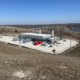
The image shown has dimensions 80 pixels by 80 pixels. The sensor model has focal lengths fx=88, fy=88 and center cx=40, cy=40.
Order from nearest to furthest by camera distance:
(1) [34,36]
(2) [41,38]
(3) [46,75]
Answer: (3) [46,75]
(2) [41,38]
(1) [34,36]

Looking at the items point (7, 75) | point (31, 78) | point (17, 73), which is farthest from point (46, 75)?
point (7, 75)

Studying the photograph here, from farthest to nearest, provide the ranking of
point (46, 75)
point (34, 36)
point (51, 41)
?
point (34, 36) → point (51, 41) → point (46, 75)

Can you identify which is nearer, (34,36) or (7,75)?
(7,75)

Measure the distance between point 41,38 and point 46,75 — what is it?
28884 millimetres

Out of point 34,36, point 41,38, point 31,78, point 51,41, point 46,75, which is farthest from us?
point 34,36

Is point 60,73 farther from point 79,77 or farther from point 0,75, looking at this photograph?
point 0,75

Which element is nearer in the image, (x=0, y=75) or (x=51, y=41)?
(x=0, y=75)

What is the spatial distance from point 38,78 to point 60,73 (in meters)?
1.64

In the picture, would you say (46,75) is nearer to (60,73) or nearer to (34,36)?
(60,73)

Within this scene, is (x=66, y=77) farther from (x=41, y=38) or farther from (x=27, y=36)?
(x=27, y=36)

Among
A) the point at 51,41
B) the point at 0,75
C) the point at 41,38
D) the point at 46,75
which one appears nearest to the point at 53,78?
the point at 46,75

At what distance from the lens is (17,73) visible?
5684mm

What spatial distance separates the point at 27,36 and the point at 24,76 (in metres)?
34.0

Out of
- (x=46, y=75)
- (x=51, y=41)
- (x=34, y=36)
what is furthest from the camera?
(x=34, y=36)
